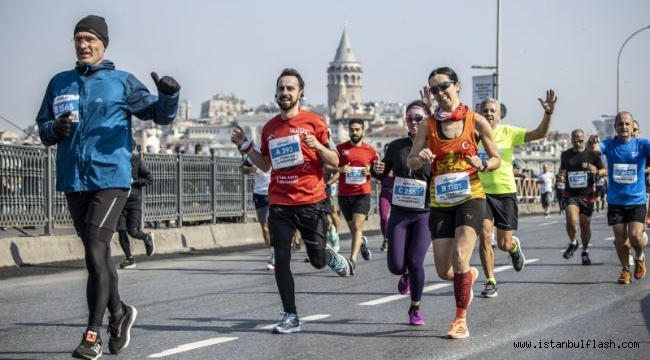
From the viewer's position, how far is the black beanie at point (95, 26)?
25.7 feet

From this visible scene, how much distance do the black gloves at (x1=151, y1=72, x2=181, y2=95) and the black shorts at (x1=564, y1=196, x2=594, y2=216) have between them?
967 cm

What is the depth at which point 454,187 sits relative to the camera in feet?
30.1

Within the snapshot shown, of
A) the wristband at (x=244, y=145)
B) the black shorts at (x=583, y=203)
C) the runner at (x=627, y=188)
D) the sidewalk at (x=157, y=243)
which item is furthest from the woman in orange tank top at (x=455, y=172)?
the sidewalk at (x=157, y=243)

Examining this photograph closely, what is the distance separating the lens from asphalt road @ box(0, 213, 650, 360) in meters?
8.49

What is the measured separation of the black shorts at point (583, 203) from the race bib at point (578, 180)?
20 cm

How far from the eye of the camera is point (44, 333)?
9.32 meters

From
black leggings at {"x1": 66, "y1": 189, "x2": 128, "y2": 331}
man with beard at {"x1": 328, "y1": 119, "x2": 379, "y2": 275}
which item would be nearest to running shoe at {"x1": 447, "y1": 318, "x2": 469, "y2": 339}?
black leggings at {"x1": 66, "y1": 189, "x2": 128, "y2": 331}

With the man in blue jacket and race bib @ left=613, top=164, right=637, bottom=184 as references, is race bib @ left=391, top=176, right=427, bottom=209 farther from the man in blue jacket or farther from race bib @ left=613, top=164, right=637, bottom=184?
race bib @ left=613, top=164, right=637, bottom=184

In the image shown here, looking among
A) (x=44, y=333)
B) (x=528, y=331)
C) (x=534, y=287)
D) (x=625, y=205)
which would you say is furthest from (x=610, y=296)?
(x=44, y=333)

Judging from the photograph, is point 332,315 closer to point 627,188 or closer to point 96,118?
point 96,118

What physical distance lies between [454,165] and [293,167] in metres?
1.31

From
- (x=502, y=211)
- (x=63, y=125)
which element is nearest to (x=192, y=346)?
(x=63, y=125)

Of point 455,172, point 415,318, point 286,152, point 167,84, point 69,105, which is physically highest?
point 167,84

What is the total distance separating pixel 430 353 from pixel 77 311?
12.9 ft
